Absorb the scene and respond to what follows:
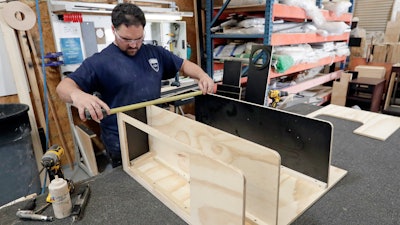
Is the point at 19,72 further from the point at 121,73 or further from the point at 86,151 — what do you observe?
the point at 121,73

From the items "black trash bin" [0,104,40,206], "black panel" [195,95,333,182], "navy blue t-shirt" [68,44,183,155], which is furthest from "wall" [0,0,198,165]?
"black panel" [195,95,333,182]

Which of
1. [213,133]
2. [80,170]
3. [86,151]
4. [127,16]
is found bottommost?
[80,170]

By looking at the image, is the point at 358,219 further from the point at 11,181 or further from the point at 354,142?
the point at 11,181

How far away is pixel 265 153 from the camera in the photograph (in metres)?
0.66

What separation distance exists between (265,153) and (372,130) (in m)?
1.04

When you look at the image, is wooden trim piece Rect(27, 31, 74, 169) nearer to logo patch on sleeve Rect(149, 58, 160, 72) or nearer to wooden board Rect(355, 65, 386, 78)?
logo patch on sleeve Rect(149, 58, 160, 72)

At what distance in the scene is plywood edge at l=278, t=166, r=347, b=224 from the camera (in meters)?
0.77

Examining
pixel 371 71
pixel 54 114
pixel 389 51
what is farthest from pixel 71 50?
pixel 389 51

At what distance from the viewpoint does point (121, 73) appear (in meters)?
1.32

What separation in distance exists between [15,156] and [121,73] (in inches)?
45.2

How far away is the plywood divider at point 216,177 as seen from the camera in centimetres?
61

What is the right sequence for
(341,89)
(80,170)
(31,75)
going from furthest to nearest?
(341,89)
(80,170)
(31,75)

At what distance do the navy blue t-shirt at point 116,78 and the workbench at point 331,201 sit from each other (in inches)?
17.0

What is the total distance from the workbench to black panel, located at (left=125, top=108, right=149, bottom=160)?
3.8 inches
